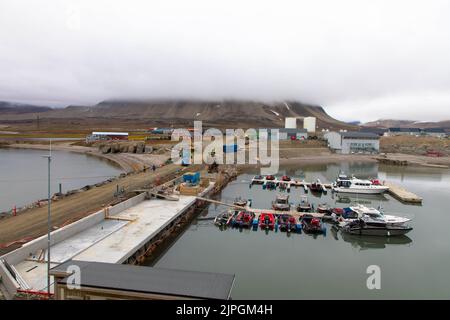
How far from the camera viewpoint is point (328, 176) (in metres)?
45.6

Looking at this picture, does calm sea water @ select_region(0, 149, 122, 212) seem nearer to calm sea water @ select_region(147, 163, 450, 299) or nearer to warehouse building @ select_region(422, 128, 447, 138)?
calm sea water @ select_region(147, 163, 450, 299)

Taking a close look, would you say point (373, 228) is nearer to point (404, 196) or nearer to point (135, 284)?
point (404, 196)

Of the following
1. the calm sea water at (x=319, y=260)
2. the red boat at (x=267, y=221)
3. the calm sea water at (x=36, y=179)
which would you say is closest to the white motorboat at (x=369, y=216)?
the calm sea water at (x=319, y=260)

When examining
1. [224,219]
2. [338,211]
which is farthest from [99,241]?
[338,211]

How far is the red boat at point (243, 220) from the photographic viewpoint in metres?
21.3

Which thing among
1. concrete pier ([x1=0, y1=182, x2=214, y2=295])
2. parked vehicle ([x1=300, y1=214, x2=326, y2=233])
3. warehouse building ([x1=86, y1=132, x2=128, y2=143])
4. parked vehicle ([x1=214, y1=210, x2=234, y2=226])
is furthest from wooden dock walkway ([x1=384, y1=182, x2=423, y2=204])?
warehouse building ([x1=86, y1=132, x2=128, y2=143])

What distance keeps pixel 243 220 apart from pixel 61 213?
11.3 m

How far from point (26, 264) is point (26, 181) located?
1122 inches

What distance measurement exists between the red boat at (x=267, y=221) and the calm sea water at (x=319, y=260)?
597 mm

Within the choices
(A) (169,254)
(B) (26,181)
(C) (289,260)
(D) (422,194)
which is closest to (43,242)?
(A) (169,254)

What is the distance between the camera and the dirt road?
15.2 meters

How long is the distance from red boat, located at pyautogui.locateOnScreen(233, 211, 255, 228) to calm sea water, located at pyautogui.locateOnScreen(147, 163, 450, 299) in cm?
50
